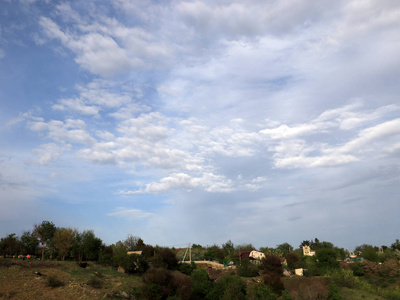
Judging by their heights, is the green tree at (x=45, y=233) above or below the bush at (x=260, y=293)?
above

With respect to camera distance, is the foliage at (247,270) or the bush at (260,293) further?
the foliage at (247,270)

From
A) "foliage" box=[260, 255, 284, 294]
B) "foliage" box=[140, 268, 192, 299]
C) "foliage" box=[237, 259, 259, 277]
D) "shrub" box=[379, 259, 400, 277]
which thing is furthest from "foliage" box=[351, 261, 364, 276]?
"foliage" box=[140, 268, 192, 299]

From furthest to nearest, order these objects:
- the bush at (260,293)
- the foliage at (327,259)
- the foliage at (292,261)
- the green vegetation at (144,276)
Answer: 1. the foliage at (292,261)
2. the foliage at (327,259)
3. the bush at (260,293)
4. the green vegetation at (144,276)

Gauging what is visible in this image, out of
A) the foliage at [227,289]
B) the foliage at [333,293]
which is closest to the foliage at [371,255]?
the foliage at [333,293]

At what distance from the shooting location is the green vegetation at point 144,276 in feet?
98.1

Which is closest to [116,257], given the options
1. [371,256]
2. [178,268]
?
[178,268]

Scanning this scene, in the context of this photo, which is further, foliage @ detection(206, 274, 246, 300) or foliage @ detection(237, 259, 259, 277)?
foliage @ detection(237, 259, 259, 277)

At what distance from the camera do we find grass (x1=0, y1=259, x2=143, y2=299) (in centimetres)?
2713

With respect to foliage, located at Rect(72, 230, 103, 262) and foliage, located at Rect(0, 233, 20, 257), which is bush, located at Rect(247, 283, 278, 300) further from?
foliage, located at Rect(0, 233, 20, 257)

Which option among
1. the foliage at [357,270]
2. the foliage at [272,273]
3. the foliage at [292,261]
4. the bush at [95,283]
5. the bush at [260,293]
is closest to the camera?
the bush at [95,283]

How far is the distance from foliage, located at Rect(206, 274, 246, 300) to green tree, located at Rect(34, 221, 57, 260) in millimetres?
28282

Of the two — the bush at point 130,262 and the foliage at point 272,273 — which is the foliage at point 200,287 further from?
the bush at point 130,262

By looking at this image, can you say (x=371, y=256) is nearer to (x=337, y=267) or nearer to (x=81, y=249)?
(x=337, y=267)

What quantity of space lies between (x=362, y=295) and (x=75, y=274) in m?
35.4
